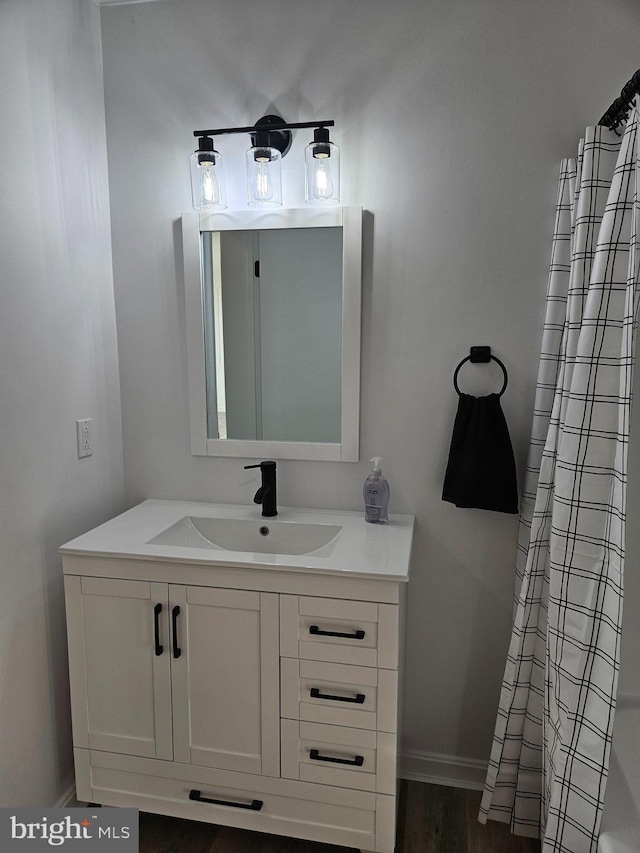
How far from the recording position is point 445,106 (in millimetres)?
1769

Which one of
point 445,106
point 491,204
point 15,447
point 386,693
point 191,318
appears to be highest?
point 445,106

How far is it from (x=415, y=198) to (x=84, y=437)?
1308 millimetres

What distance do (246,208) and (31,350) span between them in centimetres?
80

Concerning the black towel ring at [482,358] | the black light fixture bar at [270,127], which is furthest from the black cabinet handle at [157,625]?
the black light fixture bar at [270,127]

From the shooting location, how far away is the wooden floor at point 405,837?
5.60 feet

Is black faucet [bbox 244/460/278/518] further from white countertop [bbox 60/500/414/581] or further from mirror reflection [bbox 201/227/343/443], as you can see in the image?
mirror reflection [bbox 201/227/343/443]

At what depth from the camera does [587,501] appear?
1.35 meters

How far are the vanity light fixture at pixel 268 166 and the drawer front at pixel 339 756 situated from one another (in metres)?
1.53

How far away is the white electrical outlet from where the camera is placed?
1.89 meters

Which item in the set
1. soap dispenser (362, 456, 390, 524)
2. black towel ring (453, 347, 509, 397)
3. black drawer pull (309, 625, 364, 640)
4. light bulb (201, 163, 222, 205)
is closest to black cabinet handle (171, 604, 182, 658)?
black drawer pull (309, 625, 364, 640)

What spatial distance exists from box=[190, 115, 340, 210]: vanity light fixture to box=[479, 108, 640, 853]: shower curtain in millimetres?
706

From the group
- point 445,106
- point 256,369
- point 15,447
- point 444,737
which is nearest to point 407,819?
point 444,737

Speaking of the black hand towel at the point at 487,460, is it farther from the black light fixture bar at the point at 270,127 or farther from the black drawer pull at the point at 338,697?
the black light fixture bar at the point at 270,127

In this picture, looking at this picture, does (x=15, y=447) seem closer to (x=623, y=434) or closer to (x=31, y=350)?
(x=31, y=350)
